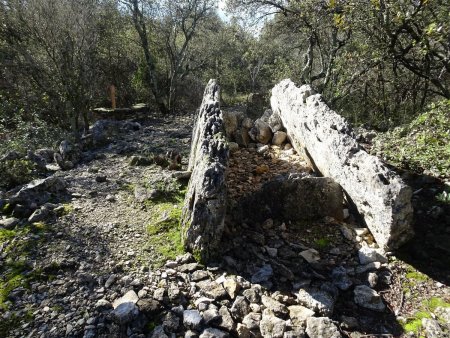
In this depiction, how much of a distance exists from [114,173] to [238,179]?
2880 mm

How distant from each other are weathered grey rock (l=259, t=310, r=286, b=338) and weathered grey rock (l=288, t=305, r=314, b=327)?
0.13 meters

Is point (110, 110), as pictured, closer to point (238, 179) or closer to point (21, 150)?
point (21, 150)

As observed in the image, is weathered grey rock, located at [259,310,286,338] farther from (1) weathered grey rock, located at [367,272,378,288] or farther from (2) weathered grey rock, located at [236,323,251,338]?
(1) weathered grey rock, located at [367,272,378,288]

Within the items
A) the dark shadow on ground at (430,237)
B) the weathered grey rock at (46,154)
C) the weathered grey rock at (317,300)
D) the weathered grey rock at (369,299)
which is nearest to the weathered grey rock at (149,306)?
the weathered grey rock at (317,300)

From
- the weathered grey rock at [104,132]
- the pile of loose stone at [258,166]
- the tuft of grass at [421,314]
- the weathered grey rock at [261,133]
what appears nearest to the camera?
the tuft of grass at [421,314]

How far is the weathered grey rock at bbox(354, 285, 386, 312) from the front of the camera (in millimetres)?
2828

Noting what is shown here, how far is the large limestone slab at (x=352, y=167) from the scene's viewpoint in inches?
124

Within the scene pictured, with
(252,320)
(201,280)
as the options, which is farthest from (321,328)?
(201,280)

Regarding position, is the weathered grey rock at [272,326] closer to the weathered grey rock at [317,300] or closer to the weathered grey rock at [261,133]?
the weathered grey rock at [317,300]

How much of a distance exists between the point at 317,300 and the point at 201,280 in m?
1.11

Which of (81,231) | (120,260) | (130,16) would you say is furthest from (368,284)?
(130,16)

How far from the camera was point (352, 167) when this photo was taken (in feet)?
12.2

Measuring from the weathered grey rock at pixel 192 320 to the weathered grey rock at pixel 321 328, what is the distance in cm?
89

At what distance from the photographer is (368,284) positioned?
304cm
